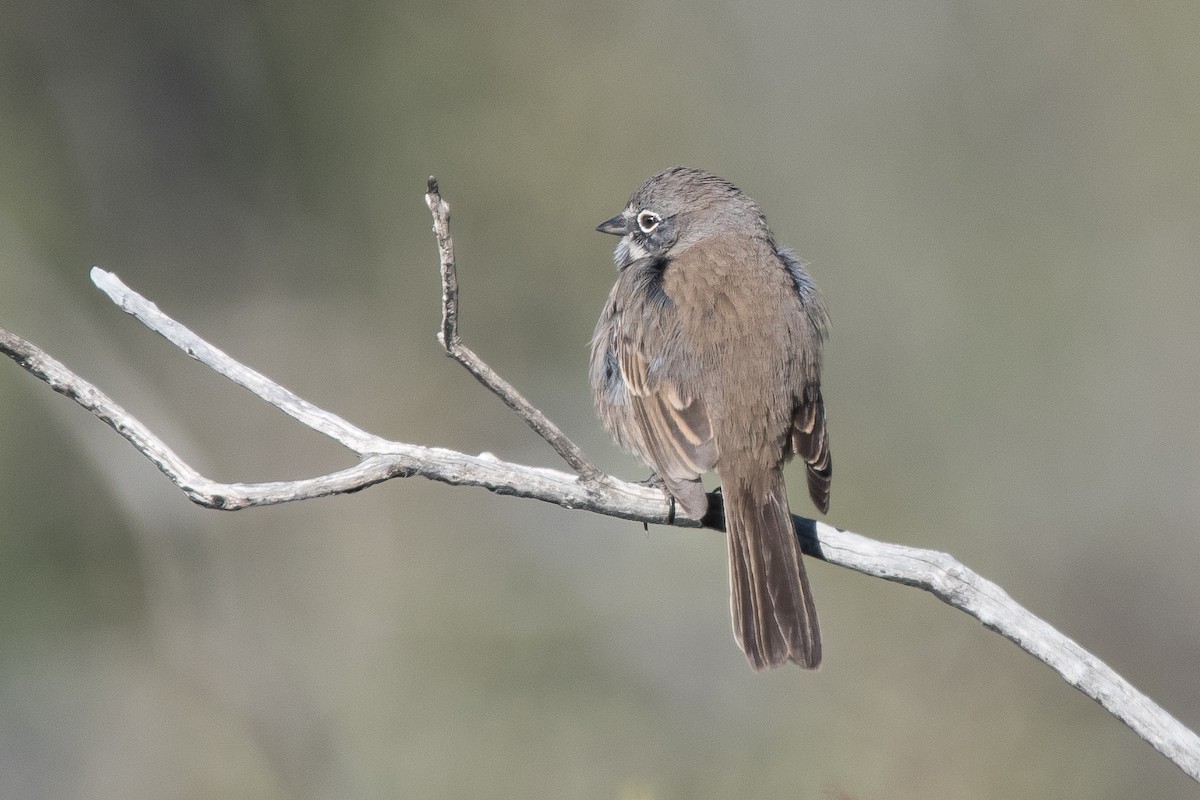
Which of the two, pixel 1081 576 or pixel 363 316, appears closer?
pixel 1081 576

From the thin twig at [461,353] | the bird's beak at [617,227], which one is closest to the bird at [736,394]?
the bird's beak at [617,227]

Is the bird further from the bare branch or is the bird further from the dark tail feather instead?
the bare branch

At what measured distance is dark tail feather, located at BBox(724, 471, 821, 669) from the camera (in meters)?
4.00

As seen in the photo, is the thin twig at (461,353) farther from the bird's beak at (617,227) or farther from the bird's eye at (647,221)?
the bird's beak at (617,227)

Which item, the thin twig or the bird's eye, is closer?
the thin twig

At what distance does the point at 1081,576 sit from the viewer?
30.0ft

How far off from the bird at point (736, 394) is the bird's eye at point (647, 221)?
0.28m

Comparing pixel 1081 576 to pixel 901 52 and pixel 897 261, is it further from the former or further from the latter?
pixel 901 52

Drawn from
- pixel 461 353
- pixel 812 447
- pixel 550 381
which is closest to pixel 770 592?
pixel 812 447

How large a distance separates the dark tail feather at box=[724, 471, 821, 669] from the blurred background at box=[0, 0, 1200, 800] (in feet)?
10.6

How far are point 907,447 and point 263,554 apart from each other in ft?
18.0

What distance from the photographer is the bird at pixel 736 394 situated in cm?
405

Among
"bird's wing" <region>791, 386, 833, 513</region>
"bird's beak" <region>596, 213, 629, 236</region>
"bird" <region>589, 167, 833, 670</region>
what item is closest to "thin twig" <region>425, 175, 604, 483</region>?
"bird" <region>589, 167, 833, 670</region>

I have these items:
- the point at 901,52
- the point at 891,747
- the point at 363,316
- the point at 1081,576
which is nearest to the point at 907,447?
the point at 1081,576
